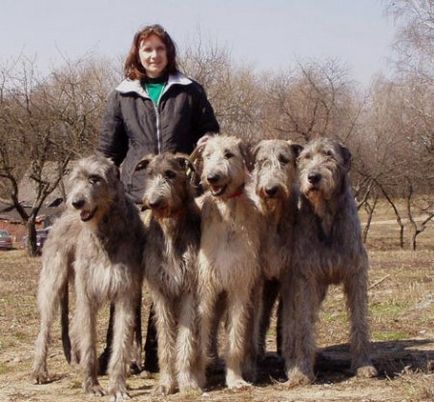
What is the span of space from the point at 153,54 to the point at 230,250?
1762 mm

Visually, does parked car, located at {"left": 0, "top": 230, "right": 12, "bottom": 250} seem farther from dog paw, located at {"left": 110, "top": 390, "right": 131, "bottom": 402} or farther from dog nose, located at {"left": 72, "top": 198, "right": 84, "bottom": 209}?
dog nose, located at {"left": 72, "top": 198, "right": 84, "bottom": 209}

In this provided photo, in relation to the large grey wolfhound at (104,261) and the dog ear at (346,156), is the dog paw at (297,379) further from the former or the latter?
the dog ear at (346,156)

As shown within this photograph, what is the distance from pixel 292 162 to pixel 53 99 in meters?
22.1

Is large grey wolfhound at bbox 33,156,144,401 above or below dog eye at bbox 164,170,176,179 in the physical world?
below

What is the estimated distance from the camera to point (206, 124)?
20.3 feet

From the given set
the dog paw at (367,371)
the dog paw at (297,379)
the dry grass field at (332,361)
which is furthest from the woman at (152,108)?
the dog paw at (367,371)

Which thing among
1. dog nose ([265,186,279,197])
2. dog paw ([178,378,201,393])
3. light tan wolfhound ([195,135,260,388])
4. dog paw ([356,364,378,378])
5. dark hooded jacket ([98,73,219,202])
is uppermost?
dark hooded jacket ([98,73,219,202])

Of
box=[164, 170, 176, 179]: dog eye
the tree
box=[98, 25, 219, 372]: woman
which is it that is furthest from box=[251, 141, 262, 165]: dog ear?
the tree

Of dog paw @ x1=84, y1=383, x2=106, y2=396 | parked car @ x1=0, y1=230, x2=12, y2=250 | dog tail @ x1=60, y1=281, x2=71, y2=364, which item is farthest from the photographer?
parked car @ x1=0, y1=230, x2=12, y2=250

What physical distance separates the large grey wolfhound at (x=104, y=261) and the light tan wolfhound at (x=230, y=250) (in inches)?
20.6

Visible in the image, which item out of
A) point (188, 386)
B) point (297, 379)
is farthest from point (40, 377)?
point (297, 379)

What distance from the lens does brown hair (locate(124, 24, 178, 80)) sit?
5.89 metres

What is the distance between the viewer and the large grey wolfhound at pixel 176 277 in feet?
17.2

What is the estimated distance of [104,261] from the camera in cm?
529
